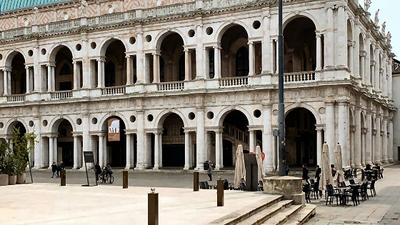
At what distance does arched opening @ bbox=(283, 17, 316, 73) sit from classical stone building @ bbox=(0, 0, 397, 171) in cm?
12

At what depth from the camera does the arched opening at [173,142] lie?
45406mm

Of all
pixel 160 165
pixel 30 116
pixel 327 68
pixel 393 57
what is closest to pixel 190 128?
pixel 160 165

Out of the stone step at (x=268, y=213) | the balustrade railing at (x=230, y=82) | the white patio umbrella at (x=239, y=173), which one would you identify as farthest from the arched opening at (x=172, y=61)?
the stone step at (x=268, y=213)

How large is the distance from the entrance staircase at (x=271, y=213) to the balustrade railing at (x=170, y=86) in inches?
927

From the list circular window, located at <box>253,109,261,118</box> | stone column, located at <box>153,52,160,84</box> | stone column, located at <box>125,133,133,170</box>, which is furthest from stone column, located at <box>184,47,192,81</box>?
stone column, located at <box>125,133,133,170</box>

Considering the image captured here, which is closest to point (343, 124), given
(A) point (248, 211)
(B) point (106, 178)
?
(B) point (106, 178)

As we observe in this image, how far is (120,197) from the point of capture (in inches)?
757

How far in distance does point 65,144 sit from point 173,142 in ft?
40.0

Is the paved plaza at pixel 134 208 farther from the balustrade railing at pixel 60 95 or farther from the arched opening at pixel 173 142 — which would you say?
the balustrade railing at pixel 60 95

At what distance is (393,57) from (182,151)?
29804 millimetres

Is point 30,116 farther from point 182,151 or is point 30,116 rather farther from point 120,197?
point 120,197

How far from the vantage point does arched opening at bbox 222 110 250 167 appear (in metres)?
42.6

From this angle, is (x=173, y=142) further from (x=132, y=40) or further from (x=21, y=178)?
(x=21, y=178)

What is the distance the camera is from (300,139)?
4641 cm
